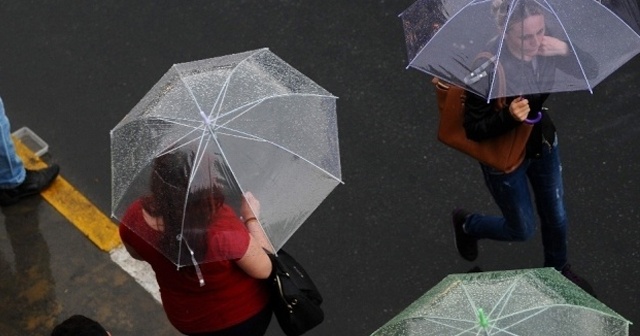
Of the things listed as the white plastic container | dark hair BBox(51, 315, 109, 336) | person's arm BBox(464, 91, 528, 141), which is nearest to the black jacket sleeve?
person's arm BBox(464, 91, 528, 141)

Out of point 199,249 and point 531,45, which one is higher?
point 531,45

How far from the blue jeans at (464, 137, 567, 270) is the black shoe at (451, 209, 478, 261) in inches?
2.4

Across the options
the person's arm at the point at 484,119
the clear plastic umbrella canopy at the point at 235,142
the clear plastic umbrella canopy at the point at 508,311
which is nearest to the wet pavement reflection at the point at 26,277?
the clear plastic umbrella canopy at the point at 235,142

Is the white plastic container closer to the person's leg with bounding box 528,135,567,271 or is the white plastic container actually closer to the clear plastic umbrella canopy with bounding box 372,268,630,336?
the person's leg with bounding box 528,135,567,271

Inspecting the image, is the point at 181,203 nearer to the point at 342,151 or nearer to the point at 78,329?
the point at 78,329

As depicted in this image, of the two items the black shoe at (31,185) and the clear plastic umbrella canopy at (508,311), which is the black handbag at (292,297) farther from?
the black shoe at (31,185)

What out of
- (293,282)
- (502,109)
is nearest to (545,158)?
(502,109)

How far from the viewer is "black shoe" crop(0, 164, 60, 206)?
6.32 metres

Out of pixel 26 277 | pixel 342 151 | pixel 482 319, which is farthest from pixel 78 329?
pixel 342 151

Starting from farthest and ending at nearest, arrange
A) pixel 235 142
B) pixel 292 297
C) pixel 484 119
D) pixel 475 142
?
pixel 475 142 < pixel 484 119 < pixel 292 297 < pixel 235 142

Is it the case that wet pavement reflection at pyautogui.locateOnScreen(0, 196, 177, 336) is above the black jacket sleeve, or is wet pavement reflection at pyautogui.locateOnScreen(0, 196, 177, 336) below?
below

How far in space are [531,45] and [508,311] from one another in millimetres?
1443

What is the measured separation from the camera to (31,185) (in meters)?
6.38

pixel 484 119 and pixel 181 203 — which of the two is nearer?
pixel 181 203
